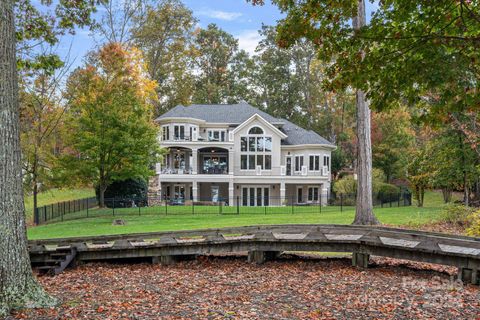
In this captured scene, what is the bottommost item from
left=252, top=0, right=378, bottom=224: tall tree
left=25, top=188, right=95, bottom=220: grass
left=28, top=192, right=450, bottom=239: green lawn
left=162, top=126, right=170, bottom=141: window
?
left=28, top=192, right=450, bottom=239: green lawn

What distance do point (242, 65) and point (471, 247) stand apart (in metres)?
49.4

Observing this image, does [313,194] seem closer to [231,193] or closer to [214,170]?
[231,193]

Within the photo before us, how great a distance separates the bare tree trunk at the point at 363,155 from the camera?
16.0 metres

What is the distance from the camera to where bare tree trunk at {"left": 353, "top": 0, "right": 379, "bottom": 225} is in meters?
16.0

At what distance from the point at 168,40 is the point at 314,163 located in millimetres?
17472

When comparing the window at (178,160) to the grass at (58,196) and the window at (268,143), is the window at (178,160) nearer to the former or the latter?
the window at (268,143)

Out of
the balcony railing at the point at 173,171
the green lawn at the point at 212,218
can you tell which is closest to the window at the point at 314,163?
the green lawn at the point at 212,218

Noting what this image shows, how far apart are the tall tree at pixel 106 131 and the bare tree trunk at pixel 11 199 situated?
17.9 m

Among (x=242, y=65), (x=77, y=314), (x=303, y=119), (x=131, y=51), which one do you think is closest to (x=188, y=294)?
(x=77, y=314)

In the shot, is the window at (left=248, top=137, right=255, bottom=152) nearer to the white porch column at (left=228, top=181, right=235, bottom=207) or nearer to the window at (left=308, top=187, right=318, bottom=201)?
the white porch column at (left=228, top=181, right=235, bottom=207)

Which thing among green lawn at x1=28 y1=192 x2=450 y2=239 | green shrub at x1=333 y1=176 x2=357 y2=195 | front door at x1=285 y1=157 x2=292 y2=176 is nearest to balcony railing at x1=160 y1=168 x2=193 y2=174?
green lawn at x1=28 y1=192 x2=450 y2=239

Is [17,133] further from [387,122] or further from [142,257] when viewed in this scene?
[387,122]

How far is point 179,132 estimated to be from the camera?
120ft

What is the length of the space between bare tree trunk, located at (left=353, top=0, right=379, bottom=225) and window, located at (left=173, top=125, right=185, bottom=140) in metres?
22.5
